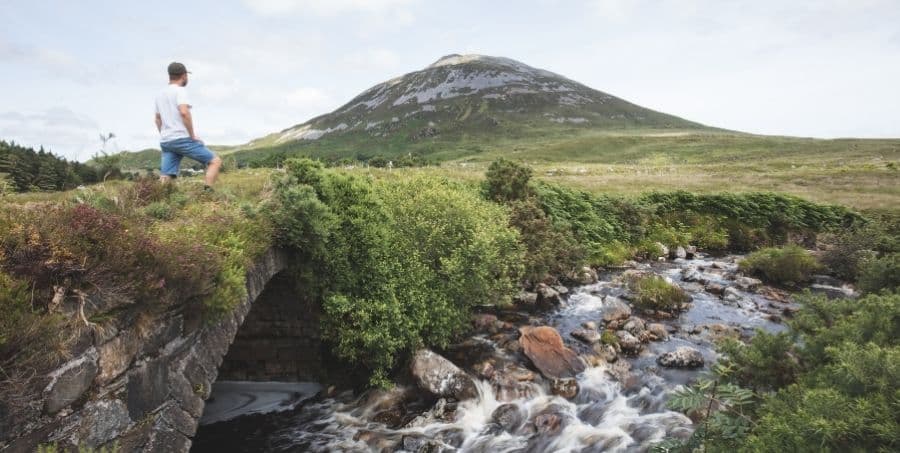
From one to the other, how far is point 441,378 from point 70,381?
31.8ft

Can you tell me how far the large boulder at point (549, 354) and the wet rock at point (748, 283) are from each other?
42.8 ft

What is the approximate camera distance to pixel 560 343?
1570 centimetres

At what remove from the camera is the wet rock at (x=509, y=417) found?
1255cm

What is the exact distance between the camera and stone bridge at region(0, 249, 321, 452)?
5.03 metres

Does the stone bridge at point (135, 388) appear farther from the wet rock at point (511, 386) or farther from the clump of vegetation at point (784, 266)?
the clump of vegetation at point (784, 266)

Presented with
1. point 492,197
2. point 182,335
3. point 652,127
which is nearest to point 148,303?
point 182,335

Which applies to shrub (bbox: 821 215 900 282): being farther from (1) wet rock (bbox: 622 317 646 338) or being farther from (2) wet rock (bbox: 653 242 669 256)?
(1) wet rock (bbox: 622 317 646 338)

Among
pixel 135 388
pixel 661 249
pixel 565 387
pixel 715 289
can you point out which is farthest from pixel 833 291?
pixel 135 388

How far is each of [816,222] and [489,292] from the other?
93.1ft

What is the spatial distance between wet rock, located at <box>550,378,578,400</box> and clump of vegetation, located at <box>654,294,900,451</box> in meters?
3.52

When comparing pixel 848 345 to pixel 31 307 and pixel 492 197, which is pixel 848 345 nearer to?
pixel 31 307

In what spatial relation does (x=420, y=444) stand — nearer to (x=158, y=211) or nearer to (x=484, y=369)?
(x=484, y=369)

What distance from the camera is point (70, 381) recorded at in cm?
525

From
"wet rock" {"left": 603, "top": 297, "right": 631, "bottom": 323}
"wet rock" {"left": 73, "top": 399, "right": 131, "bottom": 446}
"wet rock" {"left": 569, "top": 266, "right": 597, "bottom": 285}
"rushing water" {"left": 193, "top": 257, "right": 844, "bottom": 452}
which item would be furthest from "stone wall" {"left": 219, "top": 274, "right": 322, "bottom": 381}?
"wet rock" {"left": 569, "top": 266, "right": 597, "bottom": 285}
